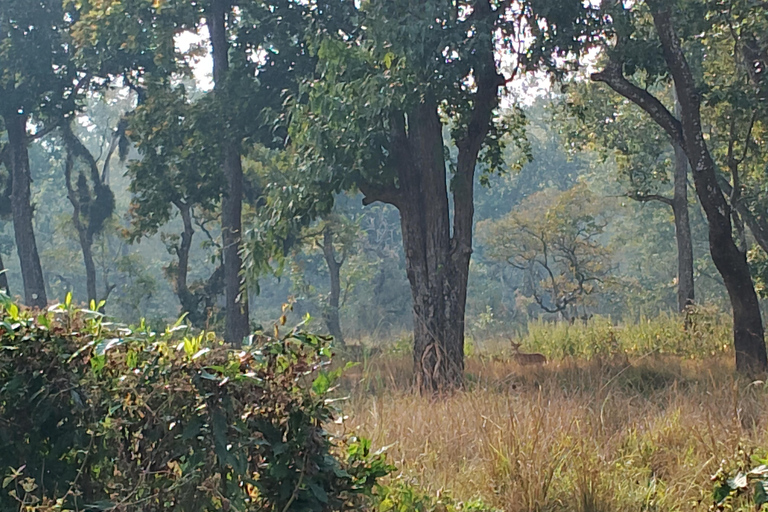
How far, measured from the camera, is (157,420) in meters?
3.06

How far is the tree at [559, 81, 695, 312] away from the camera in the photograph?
16.7m

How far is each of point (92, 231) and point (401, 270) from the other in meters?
17.5

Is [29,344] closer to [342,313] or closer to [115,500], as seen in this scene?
[115,500]

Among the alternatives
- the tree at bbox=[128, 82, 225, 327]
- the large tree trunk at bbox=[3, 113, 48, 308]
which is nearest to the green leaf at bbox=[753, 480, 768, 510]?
the tree at bbox=[128, 82, 225, 327]

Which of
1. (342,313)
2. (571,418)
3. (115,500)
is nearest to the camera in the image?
(115,500)

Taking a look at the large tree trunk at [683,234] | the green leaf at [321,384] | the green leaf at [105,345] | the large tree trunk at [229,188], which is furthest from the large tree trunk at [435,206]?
the large tree trunk at [683,234]

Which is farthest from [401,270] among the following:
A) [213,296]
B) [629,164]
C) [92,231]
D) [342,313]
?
[629,164]

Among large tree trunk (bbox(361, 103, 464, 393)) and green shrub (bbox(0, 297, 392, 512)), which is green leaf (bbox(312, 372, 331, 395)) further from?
large tree trunk (bbox(361, 103, 464, 393))

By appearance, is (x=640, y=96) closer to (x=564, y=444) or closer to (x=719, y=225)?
(x=719, y=225)

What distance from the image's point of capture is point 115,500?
3125mm

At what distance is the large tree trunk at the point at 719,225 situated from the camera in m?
9.54

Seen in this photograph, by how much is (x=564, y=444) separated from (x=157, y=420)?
2.76 metres

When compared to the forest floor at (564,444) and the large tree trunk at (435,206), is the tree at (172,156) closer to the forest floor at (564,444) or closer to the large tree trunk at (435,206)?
the large tree trunk at (435,206)

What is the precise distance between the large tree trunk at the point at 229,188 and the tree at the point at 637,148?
675 cm
